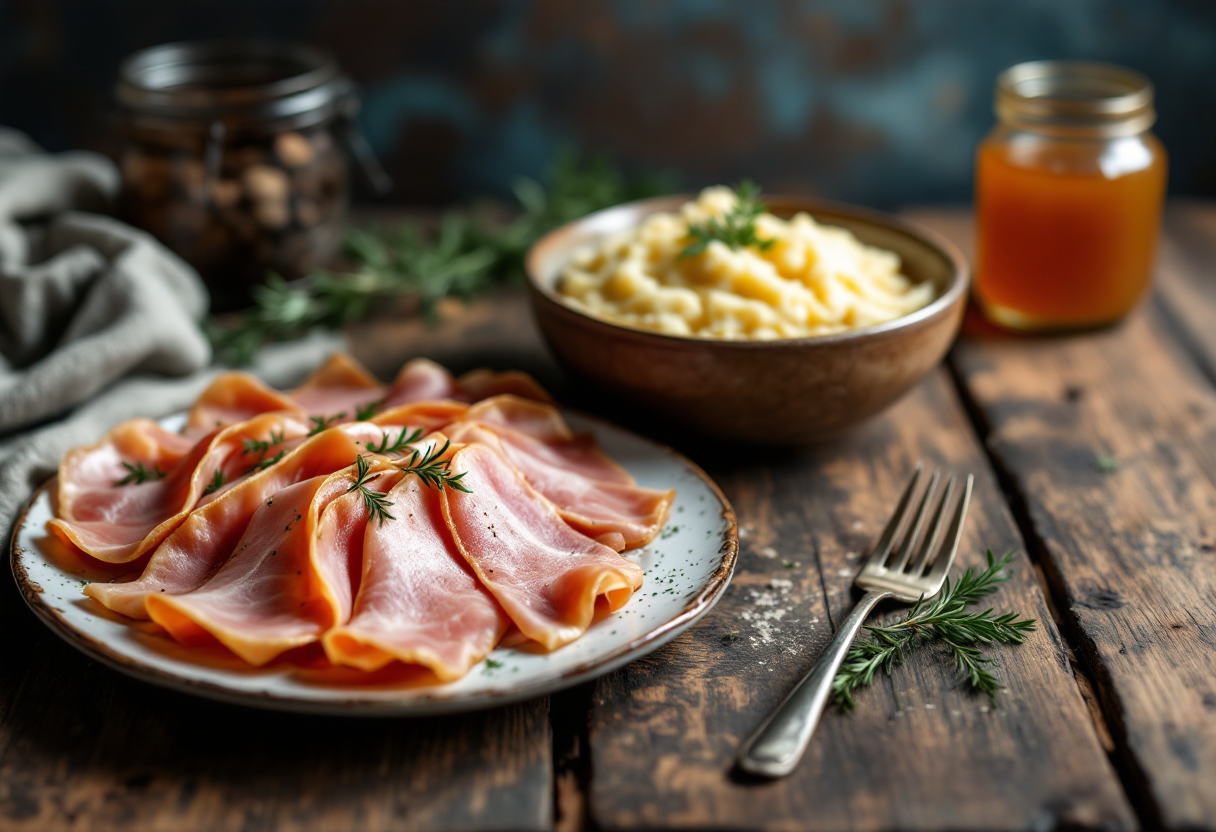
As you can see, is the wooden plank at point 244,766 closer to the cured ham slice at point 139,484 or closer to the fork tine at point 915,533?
the cured ham slice at point 139,484

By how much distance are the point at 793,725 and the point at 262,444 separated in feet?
3.25

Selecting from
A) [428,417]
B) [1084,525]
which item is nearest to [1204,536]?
[1084,525]

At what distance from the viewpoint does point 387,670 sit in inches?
57.9

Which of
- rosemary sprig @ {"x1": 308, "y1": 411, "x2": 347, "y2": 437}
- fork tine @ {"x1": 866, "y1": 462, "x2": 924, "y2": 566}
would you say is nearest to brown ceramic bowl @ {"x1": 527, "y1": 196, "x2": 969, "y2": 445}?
fork tine @ {"x1": 866, "y1": 462, "x2": 924, "y2": 566}

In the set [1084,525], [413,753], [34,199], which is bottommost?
[1084,525]

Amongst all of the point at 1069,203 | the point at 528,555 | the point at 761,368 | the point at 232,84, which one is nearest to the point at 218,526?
the point at 528,555

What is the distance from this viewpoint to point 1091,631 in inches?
68.7

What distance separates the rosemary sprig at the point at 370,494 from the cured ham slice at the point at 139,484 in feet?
0.83

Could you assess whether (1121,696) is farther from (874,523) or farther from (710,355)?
(710,355)

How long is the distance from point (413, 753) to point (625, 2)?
2.80 metres

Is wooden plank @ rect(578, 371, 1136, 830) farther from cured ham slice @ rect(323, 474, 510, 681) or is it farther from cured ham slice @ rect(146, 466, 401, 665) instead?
cured ham slice @ rect(146, 466, 401, 665)

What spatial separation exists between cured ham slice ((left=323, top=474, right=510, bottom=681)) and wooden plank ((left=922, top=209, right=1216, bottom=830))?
0.92 meters

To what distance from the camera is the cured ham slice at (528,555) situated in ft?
5.07

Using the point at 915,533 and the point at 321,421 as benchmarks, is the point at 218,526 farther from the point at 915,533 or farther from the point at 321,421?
the point at 915,533
